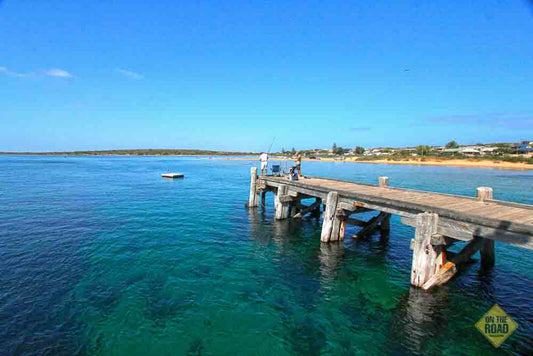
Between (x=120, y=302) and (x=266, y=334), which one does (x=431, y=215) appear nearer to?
(x=266, y=334)

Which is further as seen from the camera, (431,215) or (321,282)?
(321,282)

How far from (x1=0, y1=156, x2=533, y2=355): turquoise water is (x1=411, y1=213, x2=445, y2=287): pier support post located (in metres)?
0.65

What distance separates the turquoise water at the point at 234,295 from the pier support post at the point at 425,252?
0.65 meters

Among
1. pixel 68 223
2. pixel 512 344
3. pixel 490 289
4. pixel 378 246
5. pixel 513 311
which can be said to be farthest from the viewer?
pixel 68 223

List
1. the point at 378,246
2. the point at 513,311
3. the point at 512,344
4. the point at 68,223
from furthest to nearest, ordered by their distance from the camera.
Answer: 1. the point at 68,223
2. the point at 378,246
3. the point at 513,311
4. the point at 512,344

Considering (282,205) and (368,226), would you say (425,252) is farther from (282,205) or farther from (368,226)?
(282,205)

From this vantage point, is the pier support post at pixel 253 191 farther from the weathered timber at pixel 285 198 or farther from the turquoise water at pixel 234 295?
the turquoise water at pixel 234 295

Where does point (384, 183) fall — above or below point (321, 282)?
above

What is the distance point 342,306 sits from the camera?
9211mm

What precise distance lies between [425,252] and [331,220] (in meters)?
5.35

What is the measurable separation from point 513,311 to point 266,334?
26.3ft

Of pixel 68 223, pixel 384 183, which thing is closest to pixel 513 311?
pixel 384 183

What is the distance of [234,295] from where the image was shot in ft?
32.0

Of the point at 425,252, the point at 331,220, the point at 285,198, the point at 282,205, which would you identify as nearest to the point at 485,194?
the point at 425,252
